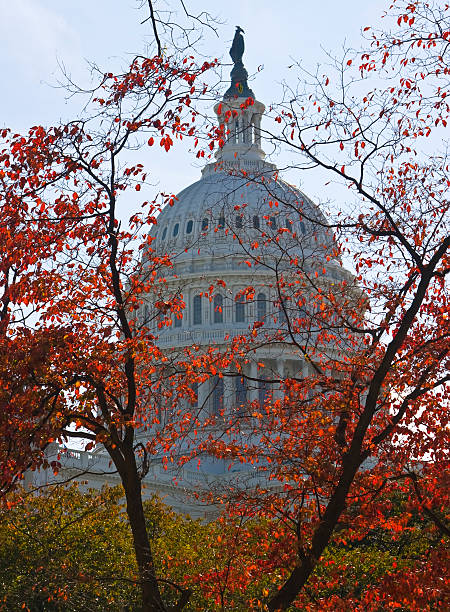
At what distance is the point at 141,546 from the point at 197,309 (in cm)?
8821

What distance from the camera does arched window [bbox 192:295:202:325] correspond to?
10269 centimetres

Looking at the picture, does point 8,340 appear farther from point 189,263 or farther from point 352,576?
point 189,263

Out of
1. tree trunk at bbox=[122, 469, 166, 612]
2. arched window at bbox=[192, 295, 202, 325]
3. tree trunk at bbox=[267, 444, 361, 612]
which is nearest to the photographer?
tree trunk at bbox=[267, 444, 361, 612]

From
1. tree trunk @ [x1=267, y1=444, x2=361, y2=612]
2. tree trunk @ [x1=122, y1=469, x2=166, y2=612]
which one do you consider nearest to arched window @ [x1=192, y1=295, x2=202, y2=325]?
tree trunk @ [x1=122, y1=469, x2=166, y2=612]

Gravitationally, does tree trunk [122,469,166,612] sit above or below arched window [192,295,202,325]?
below

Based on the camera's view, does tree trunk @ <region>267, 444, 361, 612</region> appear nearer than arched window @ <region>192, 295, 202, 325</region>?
Yes

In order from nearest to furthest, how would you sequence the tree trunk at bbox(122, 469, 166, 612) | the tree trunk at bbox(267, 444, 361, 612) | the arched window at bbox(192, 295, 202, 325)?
the tree trunk at bbox(267, 444, 361, 612) → the tree trunk at bbox(122, 469, 166, 612) → the arched window at bbox(192, 295, 202, 325)

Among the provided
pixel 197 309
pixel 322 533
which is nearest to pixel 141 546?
pixel 322 533

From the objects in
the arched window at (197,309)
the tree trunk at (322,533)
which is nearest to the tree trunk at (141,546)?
the tree trunk at (322,533)

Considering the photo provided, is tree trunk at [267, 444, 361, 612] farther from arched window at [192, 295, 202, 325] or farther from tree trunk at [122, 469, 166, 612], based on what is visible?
arched window at [192, 295, 202, 325]

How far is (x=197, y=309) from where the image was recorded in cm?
10362

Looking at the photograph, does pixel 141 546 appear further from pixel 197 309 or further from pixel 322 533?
pixel 197 309

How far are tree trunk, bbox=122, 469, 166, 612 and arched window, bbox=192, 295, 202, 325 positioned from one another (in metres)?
86.7

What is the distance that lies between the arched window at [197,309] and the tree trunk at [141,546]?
285ft
